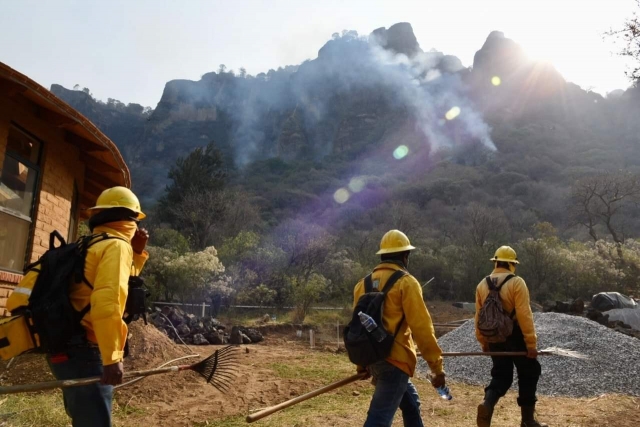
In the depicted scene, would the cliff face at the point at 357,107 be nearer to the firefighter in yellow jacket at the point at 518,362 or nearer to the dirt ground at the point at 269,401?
the dirt ground at the point at 269,401

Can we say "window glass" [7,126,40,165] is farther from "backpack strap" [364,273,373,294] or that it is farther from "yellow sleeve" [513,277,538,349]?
"yellow sleeve" [513,277,538,349]

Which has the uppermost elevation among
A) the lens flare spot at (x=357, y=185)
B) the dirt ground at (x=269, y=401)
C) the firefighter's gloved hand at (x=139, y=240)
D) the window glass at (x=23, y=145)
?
the lens flare spot at (x=357, y=185)

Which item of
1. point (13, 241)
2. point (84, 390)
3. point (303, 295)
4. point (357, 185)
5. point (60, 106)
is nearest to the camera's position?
point (84, 390)

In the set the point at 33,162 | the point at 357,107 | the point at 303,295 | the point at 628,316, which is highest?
the point at 357,107

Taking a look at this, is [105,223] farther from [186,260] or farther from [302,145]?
[302,145]

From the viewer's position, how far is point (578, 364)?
27.4 ft

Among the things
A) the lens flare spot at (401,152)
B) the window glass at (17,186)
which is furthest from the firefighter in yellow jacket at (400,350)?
the lens flare spot at (401,152)

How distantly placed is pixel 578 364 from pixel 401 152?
7846cm

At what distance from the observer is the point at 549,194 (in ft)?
183

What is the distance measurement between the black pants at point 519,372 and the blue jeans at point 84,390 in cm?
378

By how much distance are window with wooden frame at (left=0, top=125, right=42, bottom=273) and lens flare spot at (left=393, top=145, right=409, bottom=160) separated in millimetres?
79945

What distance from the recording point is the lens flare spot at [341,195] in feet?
189

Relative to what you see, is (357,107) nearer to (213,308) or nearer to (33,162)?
(213,308)

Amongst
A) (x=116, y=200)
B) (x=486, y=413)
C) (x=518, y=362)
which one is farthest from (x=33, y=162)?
(x=518, y=362)
